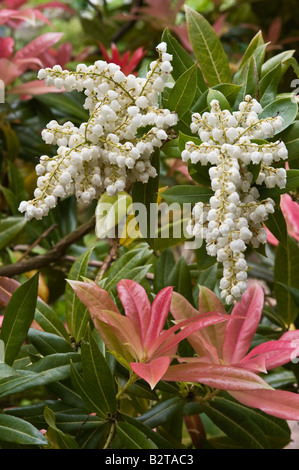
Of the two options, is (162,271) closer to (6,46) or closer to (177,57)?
(177,57)

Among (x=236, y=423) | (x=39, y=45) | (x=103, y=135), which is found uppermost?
(x=39, y=45)

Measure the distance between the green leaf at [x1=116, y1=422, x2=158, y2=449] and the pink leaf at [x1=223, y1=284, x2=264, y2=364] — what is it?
13cm

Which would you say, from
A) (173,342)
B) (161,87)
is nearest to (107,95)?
Result: (161,87)

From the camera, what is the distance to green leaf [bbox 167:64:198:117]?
0.59m

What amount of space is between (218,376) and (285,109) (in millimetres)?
276

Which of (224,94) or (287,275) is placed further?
(287,275)

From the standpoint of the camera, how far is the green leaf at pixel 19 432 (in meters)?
0.57

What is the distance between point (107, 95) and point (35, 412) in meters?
0.36

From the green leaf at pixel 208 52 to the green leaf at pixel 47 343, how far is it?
0.36m

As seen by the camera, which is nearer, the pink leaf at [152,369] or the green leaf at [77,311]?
the pink leaf at [152,369]

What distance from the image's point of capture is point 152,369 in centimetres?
54

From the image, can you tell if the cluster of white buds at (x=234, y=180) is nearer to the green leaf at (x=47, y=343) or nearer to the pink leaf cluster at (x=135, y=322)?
the pink leaf cluster at (x=135, y=322)

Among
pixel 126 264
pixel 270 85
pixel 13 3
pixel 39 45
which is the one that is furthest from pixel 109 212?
pixel 13 3

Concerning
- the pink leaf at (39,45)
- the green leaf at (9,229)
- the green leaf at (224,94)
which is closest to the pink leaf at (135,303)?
the green leaf at (224,94)
